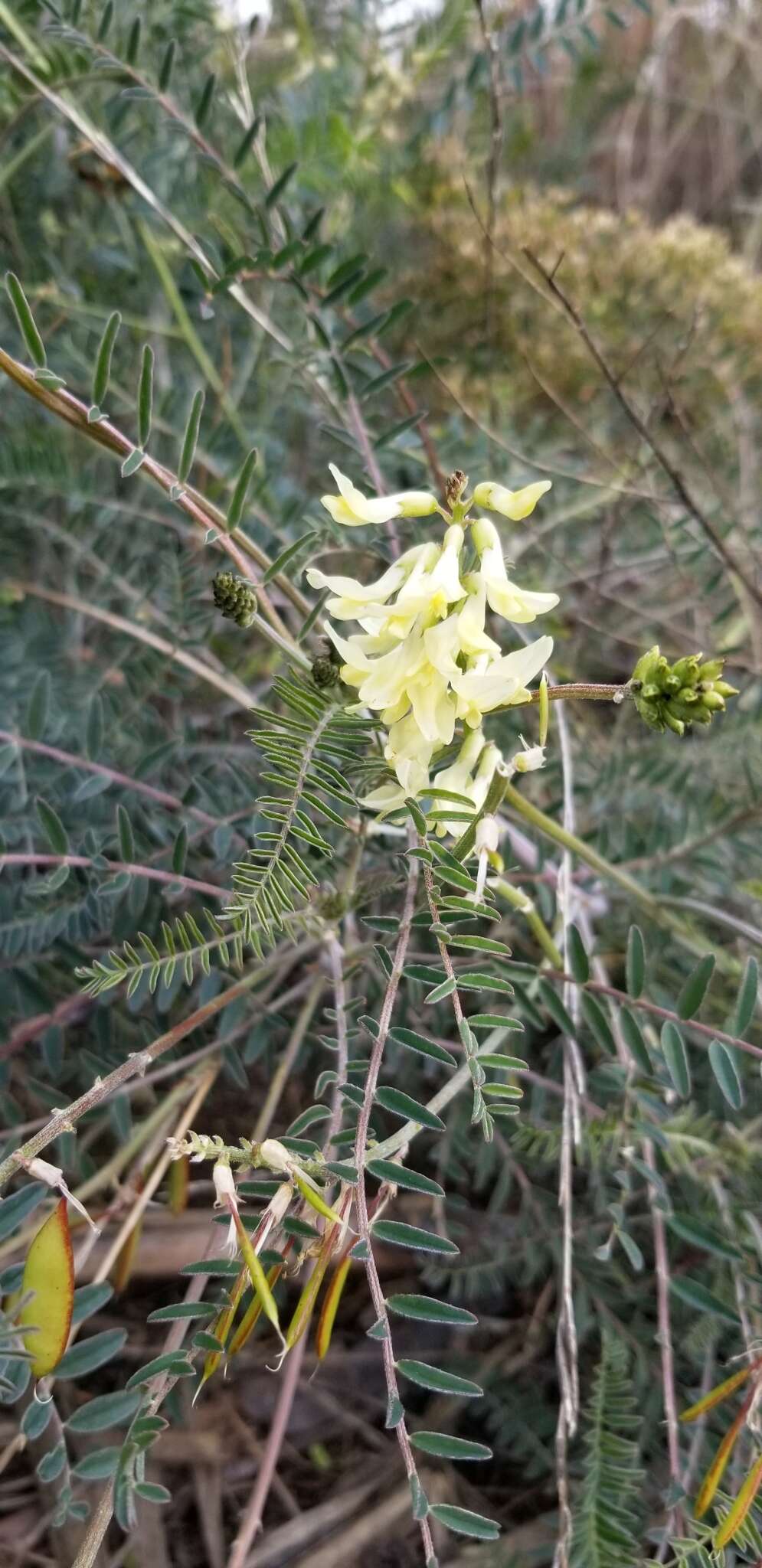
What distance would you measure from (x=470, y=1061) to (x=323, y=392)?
595mm

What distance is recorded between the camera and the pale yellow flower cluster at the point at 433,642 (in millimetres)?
537

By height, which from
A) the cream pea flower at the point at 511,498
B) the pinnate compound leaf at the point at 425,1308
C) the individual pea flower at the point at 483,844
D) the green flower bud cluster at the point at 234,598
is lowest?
the pinnate compound leaf at the point at 425,1308

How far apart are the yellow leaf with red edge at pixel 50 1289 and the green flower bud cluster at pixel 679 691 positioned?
0.38 meters

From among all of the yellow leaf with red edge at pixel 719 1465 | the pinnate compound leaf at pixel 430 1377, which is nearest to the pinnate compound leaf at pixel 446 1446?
the pinnate compound leaf at pixel 430 1377

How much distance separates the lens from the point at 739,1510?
0.54 m

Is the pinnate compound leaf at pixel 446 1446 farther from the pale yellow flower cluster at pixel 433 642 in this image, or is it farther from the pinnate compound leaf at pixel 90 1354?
the pale yellow flower cluster at pixel 433 642

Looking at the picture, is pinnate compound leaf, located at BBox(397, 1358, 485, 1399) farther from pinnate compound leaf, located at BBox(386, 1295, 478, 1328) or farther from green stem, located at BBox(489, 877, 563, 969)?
green stem, located at BBox(489, 877, 563, 969)

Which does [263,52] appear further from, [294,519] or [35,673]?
[35,673]

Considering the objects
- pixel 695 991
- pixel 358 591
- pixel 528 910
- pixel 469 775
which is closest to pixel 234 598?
pixel 358 591

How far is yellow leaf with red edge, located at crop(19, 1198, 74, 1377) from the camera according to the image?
52cm

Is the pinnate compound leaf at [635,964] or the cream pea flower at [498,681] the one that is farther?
the pinnate compound leaf at [635,964]

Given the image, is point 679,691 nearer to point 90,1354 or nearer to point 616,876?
point 616,876

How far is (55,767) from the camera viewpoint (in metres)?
0.85

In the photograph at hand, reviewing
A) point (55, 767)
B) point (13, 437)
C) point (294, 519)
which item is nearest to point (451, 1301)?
point (55, 767)
